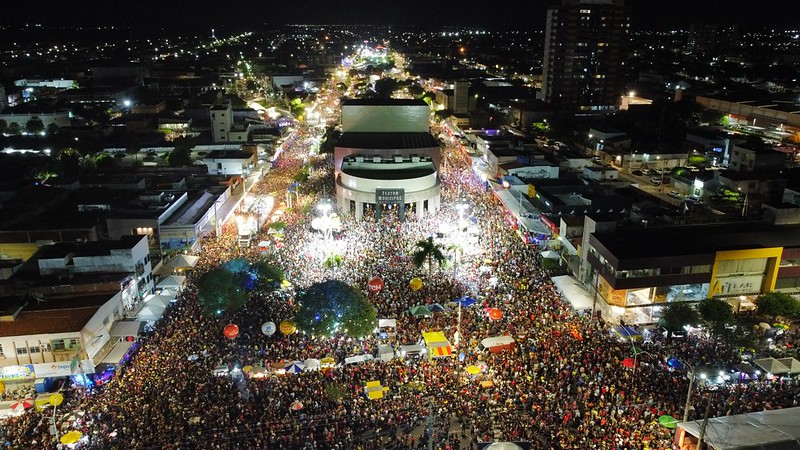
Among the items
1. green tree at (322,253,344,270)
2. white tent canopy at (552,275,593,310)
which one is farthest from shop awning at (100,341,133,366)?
white tent canopy at (552,275,593,310)

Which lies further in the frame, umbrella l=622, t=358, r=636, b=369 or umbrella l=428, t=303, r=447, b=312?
umbrella l=428, t=303, r=447, b=312

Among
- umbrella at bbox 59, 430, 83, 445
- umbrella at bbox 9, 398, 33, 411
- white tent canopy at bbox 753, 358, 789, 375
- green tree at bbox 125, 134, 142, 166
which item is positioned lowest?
green tree at bbox 125, 134, 142, 166

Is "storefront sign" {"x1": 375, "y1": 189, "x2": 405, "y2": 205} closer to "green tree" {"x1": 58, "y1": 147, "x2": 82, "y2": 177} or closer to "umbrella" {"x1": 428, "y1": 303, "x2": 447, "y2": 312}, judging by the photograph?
"umbrella" {"x1": 428, "y1": 303, "x2": 447, "y2": 312}

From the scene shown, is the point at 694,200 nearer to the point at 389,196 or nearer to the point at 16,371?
the point at 389,196

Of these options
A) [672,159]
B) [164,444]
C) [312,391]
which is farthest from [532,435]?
[672,159]

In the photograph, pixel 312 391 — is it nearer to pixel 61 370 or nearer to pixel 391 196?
pixel 61 370

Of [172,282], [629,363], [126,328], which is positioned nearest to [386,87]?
[172,282]
